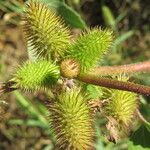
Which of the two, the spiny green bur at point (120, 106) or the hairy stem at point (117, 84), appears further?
the spiny green bur at point (120, 106)

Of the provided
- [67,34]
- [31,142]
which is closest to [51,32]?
[67,34]

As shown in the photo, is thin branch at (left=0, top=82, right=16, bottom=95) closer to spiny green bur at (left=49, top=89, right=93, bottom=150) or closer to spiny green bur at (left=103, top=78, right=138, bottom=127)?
spiny green bur at (left=49, top=89, right=93, bottom=150)

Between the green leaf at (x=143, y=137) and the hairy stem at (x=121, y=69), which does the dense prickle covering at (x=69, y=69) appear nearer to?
the hairy stem at (x=121, y=69)

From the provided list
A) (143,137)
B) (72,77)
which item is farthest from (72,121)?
(143,137)

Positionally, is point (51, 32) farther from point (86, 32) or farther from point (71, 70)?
point (71, 70)

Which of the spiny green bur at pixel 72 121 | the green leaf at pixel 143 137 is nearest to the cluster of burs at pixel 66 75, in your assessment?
the spiny green bur at pixel 72 121

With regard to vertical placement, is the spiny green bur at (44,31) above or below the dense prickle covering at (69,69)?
above

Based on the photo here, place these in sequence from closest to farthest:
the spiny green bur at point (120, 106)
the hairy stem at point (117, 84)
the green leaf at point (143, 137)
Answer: the hairy stem at point (117, 84) < the spiny green bur at point (120, 106) < the green leaf at point (143, 137)
